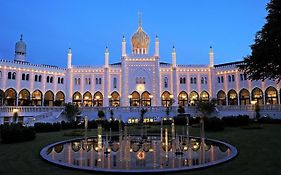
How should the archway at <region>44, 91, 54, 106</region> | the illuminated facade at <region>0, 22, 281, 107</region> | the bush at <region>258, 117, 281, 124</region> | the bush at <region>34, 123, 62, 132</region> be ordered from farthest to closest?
the archway at <region>44, 91, 54, 106</region>
the illuminated facade at <region>0, 22, 281, 107</region>
the bush at <region>258, 117, 281, 124</region>
the bush at <region>34, 123, 62, 132</region>

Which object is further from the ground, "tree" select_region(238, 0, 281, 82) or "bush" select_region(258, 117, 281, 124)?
"tree" select_region(238, 0, 281, 82)

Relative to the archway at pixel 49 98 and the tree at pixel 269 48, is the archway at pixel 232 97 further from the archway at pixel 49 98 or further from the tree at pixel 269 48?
the archway at pixel 49 98

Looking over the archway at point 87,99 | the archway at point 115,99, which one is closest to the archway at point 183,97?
the archway at point 115,99

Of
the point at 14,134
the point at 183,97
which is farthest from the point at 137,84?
the point at 14,134

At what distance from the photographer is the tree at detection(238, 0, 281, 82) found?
22.9m

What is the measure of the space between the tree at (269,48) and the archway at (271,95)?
30181 mm

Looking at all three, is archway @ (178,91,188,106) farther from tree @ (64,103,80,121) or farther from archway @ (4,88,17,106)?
archway @ (4,88,17,106)

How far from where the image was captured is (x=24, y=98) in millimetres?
54625

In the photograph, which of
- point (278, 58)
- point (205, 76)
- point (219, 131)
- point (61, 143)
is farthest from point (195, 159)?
point (205, 76)

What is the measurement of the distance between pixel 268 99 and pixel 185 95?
1778cm

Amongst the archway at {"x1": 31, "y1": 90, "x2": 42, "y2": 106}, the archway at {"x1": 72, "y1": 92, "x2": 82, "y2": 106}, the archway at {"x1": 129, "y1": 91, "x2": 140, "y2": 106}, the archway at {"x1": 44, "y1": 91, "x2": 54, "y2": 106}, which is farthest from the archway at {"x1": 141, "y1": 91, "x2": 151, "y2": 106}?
the archway at {"x1": 31, "y1": 90, "x2": 42, "y2": 106}

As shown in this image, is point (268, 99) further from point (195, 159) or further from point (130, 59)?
point (195, 159)

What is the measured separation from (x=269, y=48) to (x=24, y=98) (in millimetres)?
48990

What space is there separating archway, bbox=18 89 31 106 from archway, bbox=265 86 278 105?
5060 centimetres
